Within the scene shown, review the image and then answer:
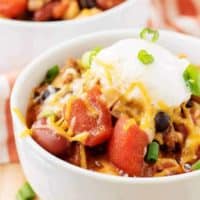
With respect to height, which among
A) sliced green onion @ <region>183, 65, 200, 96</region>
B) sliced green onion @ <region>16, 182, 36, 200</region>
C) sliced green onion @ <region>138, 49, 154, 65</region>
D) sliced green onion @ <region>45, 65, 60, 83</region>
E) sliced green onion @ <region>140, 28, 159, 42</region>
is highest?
sliced green onion @ <region>138, 49, 154, 65</region>

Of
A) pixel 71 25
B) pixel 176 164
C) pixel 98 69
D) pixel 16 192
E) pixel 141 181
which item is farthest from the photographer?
pixel 71 25

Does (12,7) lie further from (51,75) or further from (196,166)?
(196,166)

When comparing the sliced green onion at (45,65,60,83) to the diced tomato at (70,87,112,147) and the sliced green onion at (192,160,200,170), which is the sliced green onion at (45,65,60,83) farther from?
the sliced green onion at (192,160,200,170)

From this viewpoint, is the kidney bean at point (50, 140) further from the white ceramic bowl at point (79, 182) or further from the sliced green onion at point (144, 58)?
the sliced green onion at point (144, 58)

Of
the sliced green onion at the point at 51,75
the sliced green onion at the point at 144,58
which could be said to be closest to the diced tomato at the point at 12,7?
the sliced green onion at the point at 51,75

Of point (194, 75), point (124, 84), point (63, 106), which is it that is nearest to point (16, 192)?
point (63, 106)

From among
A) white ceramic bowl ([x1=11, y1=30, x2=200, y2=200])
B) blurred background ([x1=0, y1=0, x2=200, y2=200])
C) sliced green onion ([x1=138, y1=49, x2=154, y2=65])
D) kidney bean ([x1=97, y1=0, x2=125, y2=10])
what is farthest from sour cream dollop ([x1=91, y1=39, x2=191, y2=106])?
kidney bean ([x1=97, y1=0, x2=125, y2=10])

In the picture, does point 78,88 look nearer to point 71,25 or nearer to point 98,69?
point 98,69
